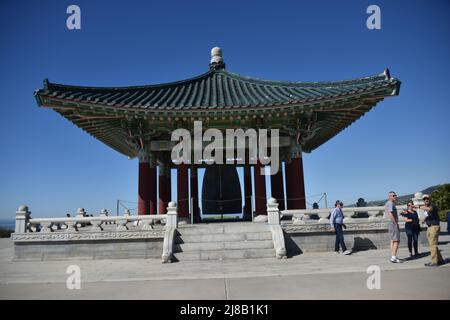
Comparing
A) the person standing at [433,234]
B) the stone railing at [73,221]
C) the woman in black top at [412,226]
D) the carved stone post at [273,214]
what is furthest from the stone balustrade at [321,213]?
the stone railing at [73,221]

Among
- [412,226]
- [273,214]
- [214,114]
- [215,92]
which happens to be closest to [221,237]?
[273,214]

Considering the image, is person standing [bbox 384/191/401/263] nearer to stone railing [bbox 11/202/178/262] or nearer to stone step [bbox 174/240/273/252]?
stone step [bbox 174/240/273/252]

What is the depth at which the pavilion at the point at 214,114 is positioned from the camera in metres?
12.4

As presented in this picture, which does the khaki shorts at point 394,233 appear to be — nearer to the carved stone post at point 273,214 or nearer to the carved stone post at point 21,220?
the carved stone post at point 273,214

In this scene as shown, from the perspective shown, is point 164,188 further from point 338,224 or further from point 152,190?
point 338,224

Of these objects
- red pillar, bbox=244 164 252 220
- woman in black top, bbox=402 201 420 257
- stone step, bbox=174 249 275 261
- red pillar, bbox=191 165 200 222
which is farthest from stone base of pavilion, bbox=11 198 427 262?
red pillar, bbox=244 164 252 220

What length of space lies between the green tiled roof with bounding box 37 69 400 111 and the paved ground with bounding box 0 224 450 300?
6187 millimetres

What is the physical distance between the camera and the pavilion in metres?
12.4

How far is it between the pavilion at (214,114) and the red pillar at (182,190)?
4cm

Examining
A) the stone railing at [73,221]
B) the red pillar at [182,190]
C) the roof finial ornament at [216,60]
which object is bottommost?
the stone railing at [73,221]

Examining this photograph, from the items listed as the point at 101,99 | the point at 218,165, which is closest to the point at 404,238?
the point at 218,165

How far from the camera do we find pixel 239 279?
7180 millimetres

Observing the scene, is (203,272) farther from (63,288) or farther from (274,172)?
(274,172)

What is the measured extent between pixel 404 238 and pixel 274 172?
20.2 feet
